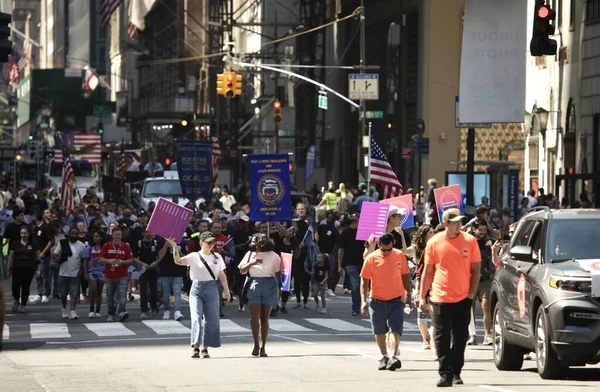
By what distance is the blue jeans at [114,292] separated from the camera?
90.4 ft

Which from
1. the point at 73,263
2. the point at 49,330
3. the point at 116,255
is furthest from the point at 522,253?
the point at 73,263

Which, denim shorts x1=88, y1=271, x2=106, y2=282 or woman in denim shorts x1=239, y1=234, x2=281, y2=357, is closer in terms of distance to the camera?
woman in denim shorts x1=239, y1=234, x2=281, y2=357

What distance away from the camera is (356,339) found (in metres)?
23.0

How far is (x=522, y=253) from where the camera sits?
626 inches

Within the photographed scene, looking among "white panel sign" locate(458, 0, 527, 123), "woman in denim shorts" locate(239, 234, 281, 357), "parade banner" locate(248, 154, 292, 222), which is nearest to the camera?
"woman in denim shorts" locate(239, 234, 281, 357)

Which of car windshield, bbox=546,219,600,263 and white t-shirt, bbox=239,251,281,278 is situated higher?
car windshield, bbox=546,219,600,263

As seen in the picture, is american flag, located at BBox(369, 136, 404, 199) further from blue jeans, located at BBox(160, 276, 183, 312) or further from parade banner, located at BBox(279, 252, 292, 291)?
parade banner, located at BBox(279, 252, 292, 291)

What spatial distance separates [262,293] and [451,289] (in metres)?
4.86

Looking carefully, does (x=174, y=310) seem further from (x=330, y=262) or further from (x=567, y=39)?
(x=567, y=39)

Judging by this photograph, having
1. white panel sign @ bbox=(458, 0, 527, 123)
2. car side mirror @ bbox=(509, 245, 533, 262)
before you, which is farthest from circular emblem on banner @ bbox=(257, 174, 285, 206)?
car side mirror @ bbox=(509, 245, 533, 262)

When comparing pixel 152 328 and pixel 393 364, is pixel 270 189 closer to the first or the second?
pixel 152 328

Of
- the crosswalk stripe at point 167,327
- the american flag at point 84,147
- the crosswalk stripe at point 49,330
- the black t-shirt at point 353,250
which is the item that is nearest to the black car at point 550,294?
the crosswalk stripe at point 167,327

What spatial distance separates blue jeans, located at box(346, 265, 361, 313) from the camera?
27453 mm

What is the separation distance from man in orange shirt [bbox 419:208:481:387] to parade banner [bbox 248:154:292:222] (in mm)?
13650
